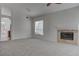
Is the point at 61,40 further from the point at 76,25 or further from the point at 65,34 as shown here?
the point at 76,25

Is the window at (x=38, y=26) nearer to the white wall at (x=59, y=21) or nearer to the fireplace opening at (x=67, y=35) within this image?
the white wall at (x=59, y=21)

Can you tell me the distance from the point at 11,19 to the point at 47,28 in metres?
2.79

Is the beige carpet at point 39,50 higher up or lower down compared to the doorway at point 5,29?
lower down

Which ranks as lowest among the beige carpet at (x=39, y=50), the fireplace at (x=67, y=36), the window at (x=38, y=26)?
the beige carpet at (x=39, y=50)

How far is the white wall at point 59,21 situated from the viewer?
5898mm

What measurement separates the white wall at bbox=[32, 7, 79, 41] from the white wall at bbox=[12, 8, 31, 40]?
4.41 ft

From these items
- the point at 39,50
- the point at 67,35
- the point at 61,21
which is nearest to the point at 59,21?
the point at 61,21

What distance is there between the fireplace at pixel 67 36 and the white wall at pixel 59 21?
0.24 meters

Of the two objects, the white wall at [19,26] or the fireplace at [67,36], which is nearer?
the fireplace at [67,36]

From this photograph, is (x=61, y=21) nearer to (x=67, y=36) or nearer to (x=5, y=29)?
(x=67, y=36)

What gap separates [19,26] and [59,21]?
3147 mm

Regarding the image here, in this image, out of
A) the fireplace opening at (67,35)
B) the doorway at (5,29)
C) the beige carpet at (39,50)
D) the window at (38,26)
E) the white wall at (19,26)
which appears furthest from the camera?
the white wall at (19,26)

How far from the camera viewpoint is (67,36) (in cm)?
639

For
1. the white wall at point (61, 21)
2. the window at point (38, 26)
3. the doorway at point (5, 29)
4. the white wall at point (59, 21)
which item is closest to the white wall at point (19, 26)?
the doorway at point (5, 29)
